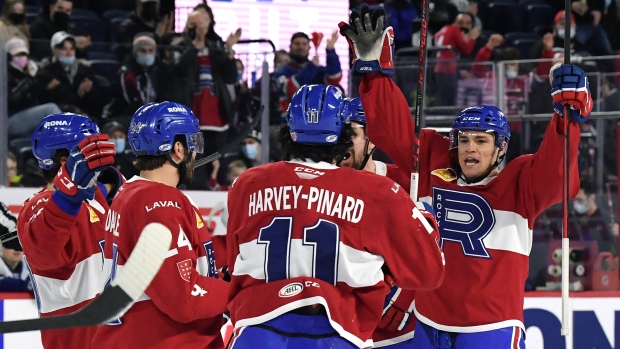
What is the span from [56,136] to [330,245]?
1.40m

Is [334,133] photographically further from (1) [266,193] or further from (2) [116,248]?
(2) [116,248]

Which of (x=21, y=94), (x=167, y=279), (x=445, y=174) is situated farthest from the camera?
(x=21, y=94)

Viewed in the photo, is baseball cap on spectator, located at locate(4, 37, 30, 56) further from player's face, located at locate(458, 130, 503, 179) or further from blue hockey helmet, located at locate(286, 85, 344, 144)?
blue hockey helmet, located at locate(286, 85, 344, 144)

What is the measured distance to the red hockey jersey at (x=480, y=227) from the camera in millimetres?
4055

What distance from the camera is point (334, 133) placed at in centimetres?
319

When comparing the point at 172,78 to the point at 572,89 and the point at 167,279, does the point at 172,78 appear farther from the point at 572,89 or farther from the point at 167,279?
the point at 167,279

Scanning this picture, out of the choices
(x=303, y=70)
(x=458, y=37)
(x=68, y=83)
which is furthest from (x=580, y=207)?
(x=68, y=83)

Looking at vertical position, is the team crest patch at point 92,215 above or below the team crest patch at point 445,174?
below

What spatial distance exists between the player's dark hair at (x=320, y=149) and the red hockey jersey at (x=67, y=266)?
3.16 ft

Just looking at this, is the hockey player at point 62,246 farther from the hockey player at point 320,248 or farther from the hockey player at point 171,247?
the hockey player at point 320,248

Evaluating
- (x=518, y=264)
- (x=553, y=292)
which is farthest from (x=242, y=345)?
(x=553, y=292)

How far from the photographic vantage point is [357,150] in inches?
173

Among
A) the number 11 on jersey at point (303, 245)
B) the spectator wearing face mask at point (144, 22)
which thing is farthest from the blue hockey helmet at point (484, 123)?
the spectator wearing face mask at point (144, 22)

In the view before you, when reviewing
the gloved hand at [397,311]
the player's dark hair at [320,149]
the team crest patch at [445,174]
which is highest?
the player's dark hair at [320,149]
